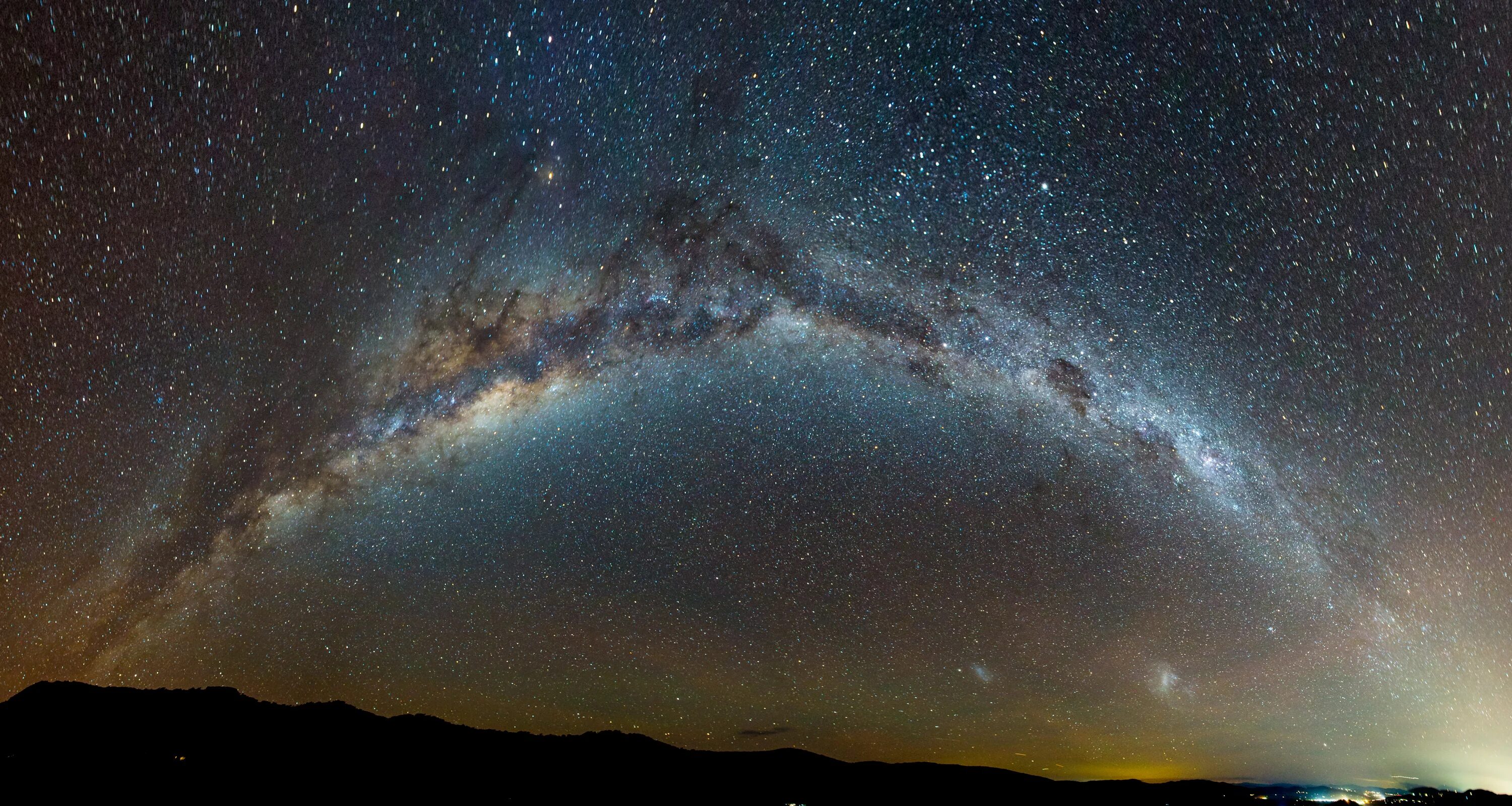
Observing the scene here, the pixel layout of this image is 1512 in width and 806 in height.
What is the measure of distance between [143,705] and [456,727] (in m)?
22.8

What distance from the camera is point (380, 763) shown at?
156ft

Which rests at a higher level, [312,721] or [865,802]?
[312,721]

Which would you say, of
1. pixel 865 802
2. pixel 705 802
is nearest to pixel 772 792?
pixel 865 802

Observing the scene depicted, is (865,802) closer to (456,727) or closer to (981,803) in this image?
(981,803)

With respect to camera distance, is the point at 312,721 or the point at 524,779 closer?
the point at 524,779

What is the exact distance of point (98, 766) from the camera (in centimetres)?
3762

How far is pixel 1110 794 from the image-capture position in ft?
219

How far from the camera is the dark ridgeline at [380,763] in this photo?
3962cm

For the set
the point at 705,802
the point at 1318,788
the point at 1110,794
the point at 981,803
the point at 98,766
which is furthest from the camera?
the point at 1318,788

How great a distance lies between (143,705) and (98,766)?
75.5 feet

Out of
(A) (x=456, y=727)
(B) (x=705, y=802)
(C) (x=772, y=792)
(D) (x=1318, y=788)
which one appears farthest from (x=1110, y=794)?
(D) (x=1318, y=788)

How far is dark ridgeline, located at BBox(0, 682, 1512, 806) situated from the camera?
130ft

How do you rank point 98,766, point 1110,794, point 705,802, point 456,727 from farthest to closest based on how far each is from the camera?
point 1110,794 → point 456,727 → point 705,802 → point 98,766

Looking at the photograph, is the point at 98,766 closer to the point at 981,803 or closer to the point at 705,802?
the point at 705,802
